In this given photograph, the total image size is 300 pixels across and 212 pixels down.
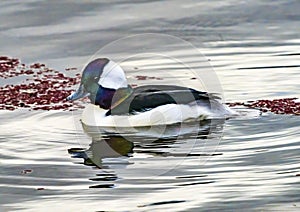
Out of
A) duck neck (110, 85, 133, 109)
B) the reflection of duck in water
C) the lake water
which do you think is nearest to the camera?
the lake water

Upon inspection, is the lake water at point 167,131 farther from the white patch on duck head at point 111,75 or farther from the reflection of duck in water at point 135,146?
the white patch on duck head at point 111,75

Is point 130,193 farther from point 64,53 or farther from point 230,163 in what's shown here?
point 64,53

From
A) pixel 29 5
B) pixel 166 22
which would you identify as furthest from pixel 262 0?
pixel 29 5

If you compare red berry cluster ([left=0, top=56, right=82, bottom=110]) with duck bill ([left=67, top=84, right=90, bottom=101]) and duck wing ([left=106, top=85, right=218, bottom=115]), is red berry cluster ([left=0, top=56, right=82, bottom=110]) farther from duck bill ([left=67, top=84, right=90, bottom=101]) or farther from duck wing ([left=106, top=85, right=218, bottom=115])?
duck wing ([left=106, top=85, right=218, bottom=115])

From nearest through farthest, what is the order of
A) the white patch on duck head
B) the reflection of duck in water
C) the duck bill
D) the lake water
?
the lake water, the reflection of duck in water, the white patch on duck head, the duck bill

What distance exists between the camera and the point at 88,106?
11195 millimetres

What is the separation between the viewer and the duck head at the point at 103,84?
11023mm

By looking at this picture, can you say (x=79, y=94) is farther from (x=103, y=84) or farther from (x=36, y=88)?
(x=36, y=88)

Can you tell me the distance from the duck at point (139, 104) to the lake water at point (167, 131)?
0.20 m

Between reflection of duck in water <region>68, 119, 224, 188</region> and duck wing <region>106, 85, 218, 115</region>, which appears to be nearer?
reflection of duck in water <region>68, 119, 224, 188</region>

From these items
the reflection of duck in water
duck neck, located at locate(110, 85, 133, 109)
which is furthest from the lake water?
duck neck, located at locate(110, 85, 133, 109)

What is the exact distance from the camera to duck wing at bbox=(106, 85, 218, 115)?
10.7m

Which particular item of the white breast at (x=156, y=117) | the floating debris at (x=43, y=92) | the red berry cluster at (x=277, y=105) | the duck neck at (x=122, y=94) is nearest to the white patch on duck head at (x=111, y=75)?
the duck neck at (x=122, y=94)

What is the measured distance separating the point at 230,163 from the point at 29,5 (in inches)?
355
